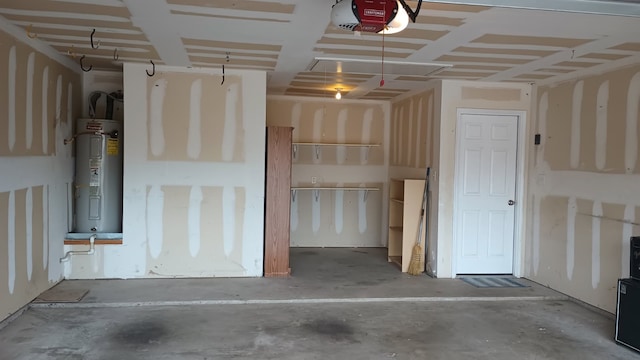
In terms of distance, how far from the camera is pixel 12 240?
412cm

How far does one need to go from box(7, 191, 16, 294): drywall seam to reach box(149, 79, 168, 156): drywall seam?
1648 millimetres

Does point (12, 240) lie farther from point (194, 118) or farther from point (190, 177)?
point (194, 118)

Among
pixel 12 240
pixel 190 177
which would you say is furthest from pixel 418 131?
pixel 12 240

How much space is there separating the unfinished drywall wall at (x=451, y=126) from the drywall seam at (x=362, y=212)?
2.20 metres

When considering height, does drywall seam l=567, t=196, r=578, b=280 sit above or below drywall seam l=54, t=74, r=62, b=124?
below

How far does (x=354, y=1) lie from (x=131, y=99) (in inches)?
135

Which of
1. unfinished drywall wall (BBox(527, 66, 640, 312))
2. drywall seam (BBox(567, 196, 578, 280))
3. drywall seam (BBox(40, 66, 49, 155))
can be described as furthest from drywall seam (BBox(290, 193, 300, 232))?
drywall seam (BBox(567, 196, 578, 280))

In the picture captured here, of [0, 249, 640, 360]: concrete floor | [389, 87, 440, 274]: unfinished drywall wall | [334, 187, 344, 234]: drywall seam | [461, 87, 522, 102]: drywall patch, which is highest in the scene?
[461, 87, 522, 102]: drywall patch

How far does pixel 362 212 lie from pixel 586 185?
3.70 meters

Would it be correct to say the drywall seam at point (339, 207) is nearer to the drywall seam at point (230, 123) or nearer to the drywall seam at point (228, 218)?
the drywall seam at point (228, 218)

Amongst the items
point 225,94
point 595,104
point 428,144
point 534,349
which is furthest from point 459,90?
point 534,349

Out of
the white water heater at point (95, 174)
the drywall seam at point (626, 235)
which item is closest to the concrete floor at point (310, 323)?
the drywall seam at point (626, 235)

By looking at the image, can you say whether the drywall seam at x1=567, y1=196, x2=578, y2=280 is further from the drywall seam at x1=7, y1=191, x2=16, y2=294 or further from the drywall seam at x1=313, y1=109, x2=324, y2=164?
the drywall seam at x1=7, y1=191, x2=16, y2=294

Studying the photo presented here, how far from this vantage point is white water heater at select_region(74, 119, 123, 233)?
5484 mm
